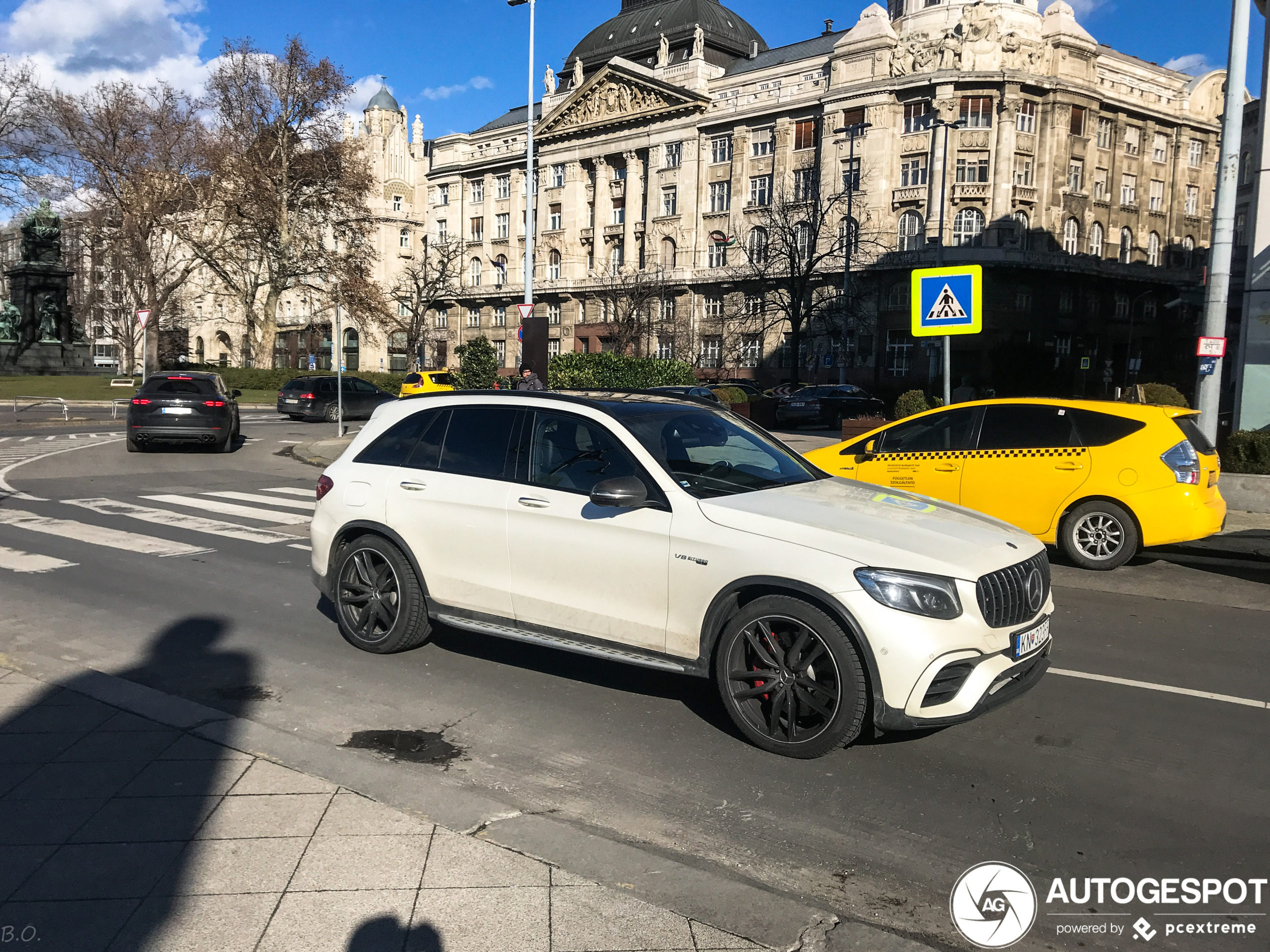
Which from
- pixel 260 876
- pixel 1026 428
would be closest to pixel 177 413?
pixel 1026 428

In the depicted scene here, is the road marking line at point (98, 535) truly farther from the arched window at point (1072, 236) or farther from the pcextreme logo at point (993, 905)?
the arched window at point (1072, 236)

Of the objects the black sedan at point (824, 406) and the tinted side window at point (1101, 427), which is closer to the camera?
the tinted side window at point (1101, 427)

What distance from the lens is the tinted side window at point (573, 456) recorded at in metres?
5.40

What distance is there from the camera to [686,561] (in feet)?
16.1

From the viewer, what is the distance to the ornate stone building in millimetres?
56062

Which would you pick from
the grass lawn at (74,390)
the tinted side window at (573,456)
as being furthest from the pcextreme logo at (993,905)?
the grass lawn at (74,390)

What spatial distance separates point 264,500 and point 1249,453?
1376 cm

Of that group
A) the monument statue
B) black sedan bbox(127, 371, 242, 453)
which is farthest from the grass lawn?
black sedan bbox(127, 371, 242, 453)

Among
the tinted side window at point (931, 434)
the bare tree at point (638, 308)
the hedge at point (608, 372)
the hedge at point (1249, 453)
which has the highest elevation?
the bare tree at point (638, 308)

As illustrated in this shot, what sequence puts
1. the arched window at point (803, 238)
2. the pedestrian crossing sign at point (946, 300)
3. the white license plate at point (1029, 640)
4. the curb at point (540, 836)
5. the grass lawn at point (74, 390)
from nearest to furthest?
the curb at point (540, 836) < the white license plate at point (1029, 640) < the pedestrian crossing sign at point (946, 300) < the grass lawn at point (74, 390) < the arched window at point (803, 238)

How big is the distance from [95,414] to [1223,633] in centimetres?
3538

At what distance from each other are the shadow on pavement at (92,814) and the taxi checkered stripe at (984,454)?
23.8 feet

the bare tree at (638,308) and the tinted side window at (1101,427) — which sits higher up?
the bare tree at (638,308)

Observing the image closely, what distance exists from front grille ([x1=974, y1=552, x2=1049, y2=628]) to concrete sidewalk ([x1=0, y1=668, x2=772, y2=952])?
2.05m
